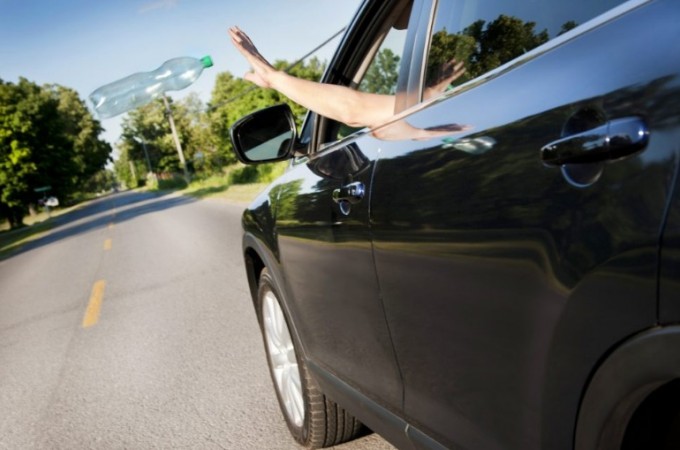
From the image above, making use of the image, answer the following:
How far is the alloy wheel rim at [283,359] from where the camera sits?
3.18 m

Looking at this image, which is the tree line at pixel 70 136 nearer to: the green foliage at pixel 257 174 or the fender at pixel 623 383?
the green foliage at pixel 257 174

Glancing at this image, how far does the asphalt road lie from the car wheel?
174mm

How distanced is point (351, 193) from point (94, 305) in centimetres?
678

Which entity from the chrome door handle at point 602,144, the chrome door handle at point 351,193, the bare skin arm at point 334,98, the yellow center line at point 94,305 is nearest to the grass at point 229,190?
the yellow center line at point 94,305

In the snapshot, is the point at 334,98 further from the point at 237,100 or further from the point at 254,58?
the point at 237,100

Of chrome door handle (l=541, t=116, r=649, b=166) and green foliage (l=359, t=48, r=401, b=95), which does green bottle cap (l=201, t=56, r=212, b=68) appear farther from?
chrome door handle (l=541, t=116, r=649, b=166)

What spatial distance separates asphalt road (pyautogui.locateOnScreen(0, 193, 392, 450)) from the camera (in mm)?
3738

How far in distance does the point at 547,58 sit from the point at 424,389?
946 millimetres

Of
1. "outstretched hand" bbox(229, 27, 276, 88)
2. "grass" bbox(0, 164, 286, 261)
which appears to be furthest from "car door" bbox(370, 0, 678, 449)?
"grass" bbox(0, 164, 286, 261)

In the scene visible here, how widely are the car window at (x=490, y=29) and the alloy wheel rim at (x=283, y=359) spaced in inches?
66.5

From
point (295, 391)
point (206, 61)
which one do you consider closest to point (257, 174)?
point (206, 61)

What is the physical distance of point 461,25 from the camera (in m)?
1.85

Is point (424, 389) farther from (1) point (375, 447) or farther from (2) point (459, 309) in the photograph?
(1) point (375, 447)

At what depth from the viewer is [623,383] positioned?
1045 mm
